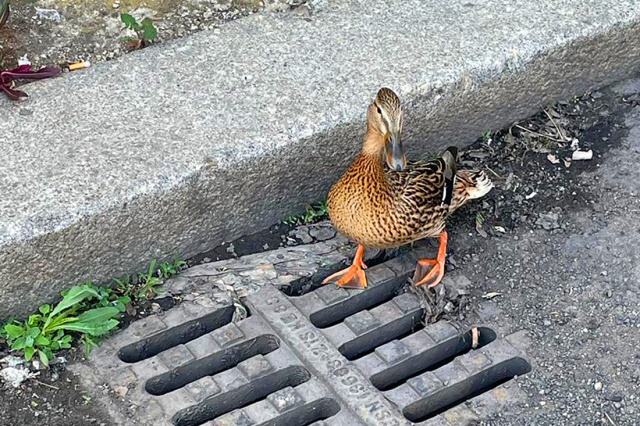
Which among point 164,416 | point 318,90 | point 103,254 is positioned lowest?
point 164,416

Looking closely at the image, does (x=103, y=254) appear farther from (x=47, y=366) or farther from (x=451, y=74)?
(x=451, y=74)

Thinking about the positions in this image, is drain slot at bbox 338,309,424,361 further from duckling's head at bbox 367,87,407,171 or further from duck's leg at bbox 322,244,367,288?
duckling's head at bbox 367,87,407,171

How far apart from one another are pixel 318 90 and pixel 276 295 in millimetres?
782

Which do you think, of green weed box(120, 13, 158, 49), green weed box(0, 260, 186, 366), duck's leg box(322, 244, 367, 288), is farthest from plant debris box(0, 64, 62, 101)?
duck's leg box(322, 244, 367, 288)

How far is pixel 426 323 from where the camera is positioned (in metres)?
3.66

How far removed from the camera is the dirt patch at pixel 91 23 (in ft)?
13.6

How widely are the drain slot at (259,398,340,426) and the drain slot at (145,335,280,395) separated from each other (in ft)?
0.92

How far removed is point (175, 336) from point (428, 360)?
820 millimetres

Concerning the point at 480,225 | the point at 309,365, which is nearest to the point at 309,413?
the point at 309,365

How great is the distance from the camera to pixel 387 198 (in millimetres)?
3662

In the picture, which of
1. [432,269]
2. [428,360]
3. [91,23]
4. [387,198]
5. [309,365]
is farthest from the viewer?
[91,23]

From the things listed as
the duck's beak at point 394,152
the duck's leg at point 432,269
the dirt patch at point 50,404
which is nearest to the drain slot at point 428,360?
the duck's leg at point 432,269

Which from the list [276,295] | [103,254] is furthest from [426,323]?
[103,254]

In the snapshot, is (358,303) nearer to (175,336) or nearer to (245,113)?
(175,336)
